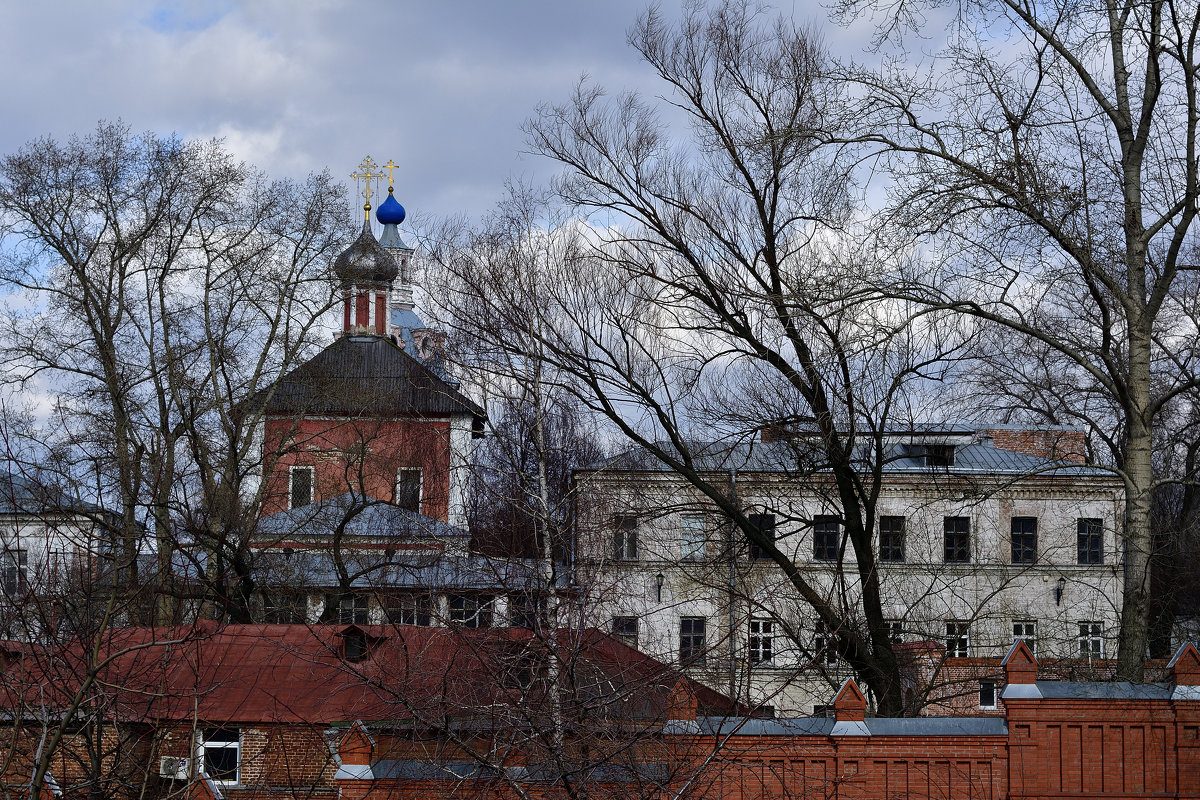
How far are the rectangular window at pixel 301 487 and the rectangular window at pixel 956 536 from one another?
648 inches

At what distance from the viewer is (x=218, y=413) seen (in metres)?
27.2

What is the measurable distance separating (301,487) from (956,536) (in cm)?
1737

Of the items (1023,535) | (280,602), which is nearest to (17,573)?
(280,602)

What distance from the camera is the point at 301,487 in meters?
33.9

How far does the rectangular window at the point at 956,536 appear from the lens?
31812 millimetres

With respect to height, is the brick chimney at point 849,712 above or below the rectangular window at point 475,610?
below

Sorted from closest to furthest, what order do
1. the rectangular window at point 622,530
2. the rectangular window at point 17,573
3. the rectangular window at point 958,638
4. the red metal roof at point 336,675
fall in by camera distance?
the rectangular window at point 17,573, the red metal roof at point 336,675, the rectangular window at point 622,530, the rectangular window at point 958,638

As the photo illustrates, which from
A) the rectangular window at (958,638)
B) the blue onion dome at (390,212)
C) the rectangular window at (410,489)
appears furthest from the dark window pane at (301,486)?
the blue onion dome at (390,212)

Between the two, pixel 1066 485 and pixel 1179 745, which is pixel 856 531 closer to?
pixel 1179 745

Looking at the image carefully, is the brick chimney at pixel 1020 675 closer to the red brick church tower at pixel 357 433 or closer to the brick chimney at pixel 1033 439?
the red brick church tower at pixel 357 433

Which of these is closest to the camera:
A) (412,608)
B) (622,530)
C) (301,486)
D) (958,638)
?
(412,608)

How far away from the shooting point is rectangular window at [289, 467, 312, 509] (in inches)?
1263

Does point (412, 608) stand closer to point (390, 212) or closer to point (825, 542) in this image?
point (825, 542)

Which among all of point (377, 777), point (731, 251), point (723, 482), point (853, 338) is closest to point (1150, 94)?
point (853, 338)
